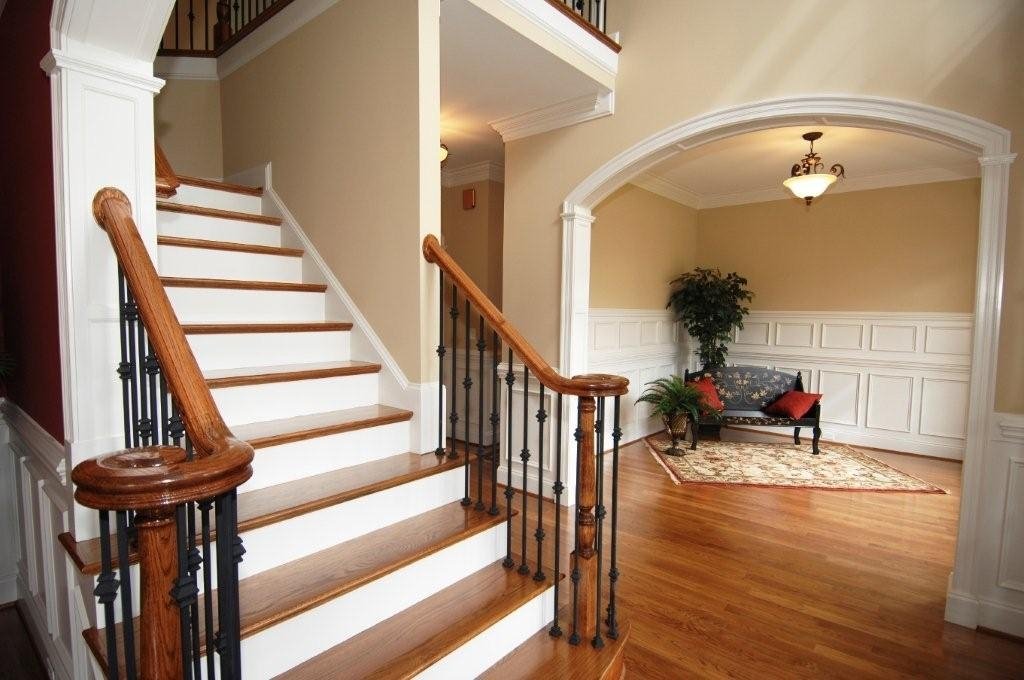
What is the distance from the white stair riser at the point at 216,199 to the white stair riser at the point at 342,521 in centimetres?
215

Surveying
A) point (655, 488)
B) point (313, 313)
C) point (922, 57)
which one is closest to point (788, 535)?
point (655, 488)

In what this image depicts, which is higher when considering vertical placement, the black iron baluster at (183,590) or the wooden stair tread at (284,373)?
the wooden stair tread at (284,373)

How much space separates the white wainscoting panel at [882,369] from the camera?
5.27 metres

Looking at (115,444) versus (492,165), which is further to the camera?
(492,165)

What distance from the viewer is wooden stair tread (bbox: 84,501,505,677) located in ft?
4.75

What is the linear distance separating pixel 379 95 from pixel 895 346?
5902 mm

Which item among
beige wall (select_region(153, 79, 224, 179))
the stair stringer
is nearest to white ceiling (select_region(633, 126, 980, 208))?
the stair stringer

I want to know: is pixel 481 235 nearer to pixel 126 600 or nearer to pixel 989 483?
pixel 989 483

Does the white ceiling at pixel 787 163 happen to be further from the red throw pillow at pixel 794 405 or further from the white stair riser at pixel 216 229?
the white stair riser at pixel 216 229

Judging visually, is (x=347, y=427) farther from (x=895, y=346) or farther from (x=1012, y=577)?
(x=895, y=346)

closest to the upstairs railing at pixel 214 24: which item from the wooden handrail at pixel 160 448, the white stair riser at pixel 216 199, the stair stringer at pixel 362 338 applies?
the stair stringer at pixel 362 338

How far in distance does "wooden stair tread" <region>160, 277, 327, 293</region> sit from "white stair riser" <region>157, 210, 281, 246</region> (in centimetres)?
46

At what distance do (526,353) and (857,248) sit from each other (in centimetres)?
558

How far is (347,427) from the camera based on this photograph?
2.16 m
